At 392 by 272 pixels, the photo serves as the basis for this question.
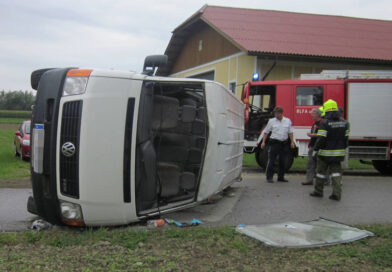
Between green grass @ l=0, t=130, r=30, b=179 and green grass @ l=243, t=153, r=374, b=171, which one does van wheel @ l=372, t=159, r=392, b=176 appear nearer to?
green grass @ l=243, t=153, r=374, b=171

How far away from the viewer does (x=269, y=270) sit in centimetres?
345

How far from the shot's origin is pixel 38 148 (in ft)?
14.1

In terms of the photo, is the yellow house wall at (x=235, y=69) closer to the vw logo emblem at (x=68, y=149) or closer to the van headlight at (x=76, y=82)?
the van headlight at (x=76, y=82)

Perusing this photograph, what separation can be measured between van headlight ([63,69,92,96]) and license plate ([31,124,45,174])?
51 cm

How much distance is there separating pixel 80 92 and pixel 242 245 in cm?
240

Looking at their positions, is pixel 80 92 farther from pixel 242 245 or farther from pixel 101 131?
pixel 242 245

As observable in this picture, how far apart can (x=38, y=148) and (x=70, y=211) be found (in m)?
0.79

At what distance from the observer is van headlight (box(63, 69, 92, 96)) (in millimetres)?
4236

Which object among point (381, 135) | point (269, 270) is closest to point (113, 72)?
point (269, 270)

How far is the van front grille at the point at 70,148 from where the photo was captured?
13.8ft

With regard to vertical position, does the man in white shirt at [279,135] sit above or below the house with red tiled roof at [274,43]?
below

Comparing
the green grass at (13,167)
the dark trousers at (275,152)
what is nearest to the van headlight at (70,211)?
the dark trousers at (275,152)

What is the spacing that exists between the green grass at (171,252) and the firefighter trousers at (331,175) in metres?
1.99

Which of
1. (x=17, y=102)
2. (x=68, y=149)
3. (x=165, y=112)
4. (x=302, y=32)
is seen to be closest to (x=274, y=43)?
(x=302, y=32)
